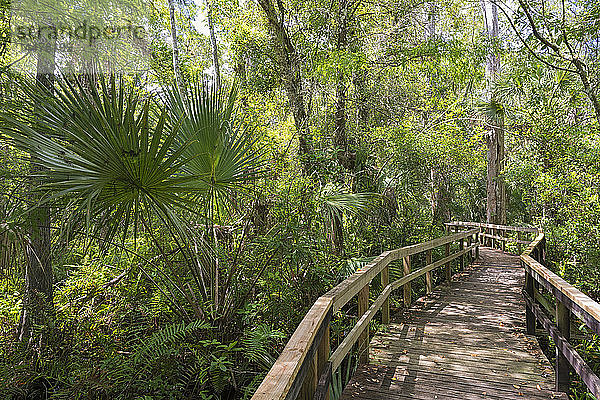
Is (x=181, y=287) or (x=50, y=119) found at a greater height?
(x=50, y=119)

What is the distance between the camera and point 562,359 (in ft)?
11.4

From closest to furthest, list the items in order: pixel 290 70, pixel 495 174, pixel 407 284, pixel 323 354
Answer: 1. pixel 323 354
2. pixel 407 284
3. pixel 290 70
4. pixel 495 174

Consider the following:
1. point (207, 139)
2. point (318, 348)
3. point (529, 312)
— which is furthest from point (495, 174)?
point (318, 348)

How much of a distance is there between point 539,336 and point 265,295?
3190mm

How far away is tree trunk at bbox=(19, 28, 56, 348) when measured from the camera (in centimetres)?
479

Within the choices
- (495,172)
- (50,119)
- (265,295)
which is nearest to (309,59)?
(265,295)

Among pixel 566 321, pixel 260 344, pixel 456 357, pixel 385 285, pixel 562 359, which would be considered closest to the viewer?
pixel 562 359

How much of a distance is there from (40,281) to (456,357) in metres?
4.82

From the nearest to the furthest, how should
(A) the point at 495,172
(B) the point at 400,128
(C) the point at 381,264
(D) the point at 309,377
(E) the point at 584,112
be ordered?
1. (D) the point at 309,377
2. (C) the point at 381,264
3. (B) the point at 400,128
4. (E) the point at 584,112
5. (A) the point at 495,172

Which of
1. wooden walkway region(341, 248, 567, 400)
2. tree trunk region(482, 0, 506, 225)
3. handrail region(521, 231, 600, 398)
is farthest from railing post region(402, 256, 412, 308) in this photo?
tree trunk region(482, 0, 506, 225)

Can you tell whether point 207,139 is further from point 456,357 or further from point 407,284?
point 407,284

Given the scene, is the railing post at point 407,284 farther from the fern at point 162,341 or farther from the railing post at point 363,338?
the fern at point 162,341

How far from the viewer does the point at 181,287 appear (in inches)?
174

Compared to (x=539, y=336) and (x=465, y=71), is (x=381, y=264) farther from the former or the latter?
(x=465, y=71)
